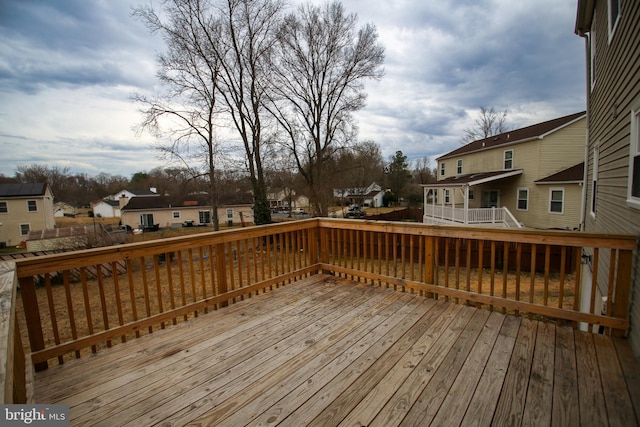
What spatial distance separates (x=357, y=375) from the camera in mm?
2061

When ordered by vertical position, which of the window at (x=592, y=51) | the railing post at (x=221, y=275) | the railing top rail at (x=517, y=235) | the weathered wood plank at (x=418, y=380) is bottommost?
the weathered wood plank at (x=418, y=380)

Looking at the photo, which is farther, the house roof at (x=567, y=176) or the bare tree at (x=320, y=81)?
the bare tree at (x=320, y=81)

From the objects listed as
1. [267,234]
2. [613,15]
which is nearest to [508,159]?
[613,15]

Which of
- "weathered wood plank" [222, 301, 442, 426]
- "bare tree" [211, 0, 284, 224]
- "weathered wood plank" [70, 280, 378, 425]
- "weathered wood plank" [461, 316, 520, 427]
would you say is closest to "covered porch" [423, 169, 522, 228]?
"bare tree" [211, 0, 284, 224]

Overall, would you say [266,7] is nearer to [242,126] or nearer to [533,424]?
[242,126]

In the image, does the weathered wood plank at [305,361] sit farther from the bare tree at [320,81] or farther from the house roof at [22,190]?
the house roof at [22,190]

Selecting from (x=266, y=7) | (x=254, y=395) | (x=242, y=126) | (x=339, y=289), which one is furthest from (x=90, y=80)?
(x=254, y=395)

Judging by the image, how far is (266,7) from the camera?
41.6 ft

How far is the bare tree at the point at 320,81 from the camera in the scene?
13547 millimetres

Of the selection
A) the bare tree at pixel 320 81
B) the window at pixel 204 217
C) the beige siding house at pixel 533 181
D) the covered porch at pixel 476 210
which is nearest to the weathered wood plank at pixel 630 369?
the covered porch at pixel 476 210

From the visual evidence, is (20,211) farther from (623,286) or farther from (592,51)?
(592,51)

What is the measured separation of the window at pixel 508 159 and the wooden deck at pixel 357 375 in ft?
52.4

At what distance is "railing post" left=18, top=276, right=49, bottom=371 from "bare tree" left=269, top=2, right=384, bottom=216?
44.8 feet

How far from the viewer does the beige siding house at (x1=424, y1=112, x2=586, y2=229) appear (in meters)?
13.4
